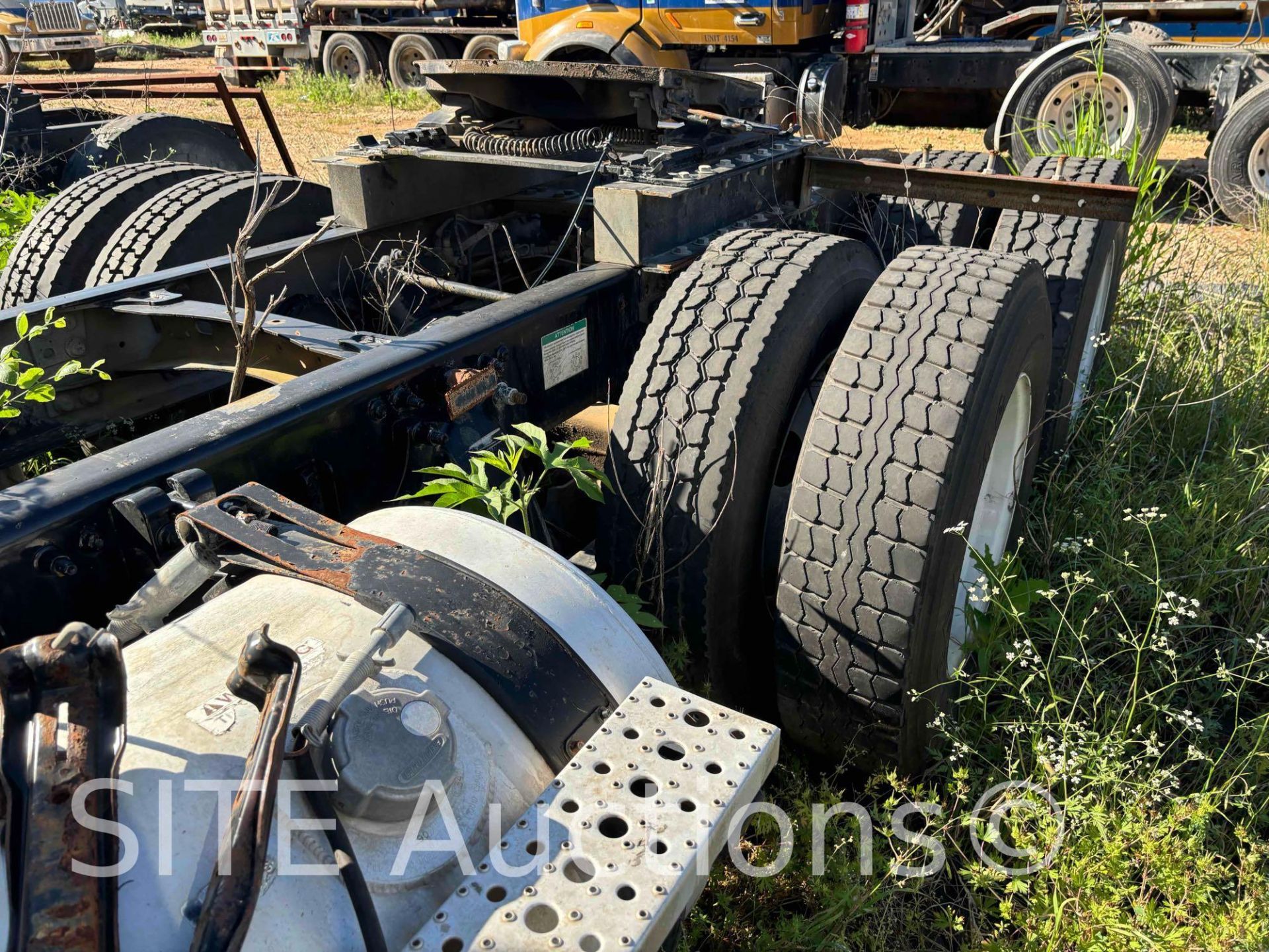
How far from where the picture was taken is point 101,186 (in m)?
3.66

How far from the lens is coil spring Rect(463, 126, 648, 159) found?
3422 mm

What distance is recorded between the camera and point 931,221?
13.5 feet

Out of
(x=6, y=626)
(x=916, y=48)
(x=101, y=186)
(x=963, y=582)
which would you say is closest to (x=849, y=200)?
(x=963, y=582)

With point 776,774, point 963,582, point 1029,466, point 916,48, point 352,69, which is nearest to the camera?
point 776,774

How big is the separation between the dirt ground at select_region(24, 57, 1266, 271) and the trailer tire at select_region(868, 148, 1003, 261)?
64cm

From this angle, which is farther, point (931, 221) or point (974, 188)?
point (931, 221)

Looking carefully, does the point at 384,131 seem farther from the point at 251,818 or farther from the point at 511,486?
the point at 251,818

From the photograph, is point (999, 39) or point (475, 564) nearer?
point (475, 564)

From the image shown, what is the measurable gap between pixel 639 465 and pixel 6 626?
1.25m

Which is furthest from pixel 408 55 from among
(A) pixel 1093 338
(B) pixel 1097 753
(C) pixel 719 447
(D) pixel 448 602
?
(D) pixel 448 602

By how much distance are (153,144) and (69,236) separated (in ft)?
6.92

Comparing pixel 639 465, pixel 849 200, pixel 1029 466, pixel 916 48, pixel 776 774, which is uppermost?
pixel 916 48

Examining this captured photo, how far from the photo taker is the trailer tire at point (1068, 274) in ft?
10.7

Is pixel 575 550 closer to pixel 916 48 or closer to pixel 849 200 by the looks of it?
pixel 849 200
